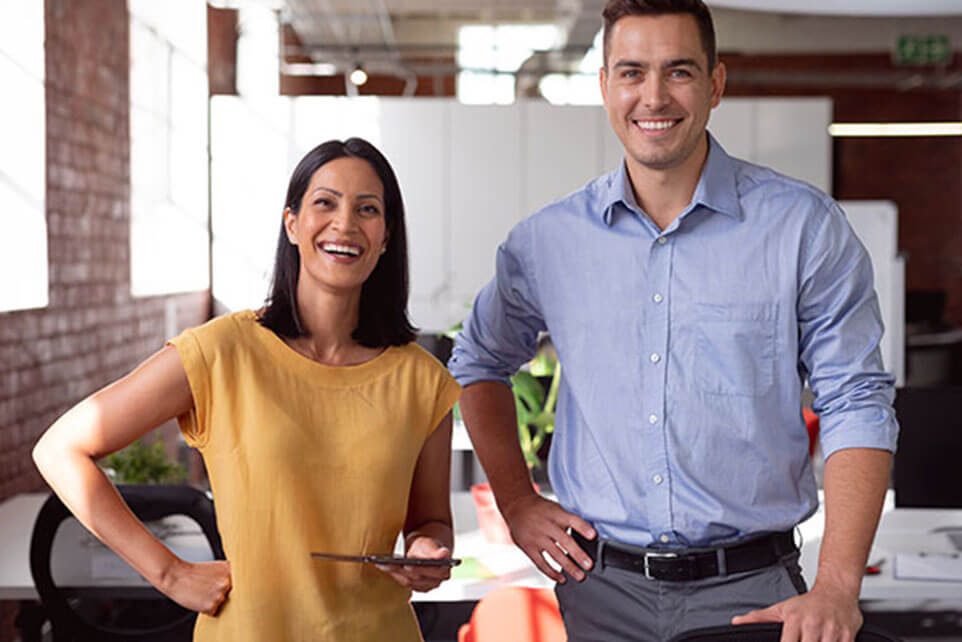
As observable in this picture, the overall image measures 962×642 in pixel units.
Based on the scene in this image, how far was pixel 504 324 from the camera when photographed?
6.62 ft

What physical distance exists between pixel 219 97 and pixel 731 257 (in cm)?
659

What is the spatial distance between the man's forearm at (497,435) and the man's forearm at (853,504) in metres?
0.57

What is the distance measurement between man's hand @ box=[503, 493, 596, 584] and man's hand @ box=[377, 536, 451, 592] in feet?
0.87

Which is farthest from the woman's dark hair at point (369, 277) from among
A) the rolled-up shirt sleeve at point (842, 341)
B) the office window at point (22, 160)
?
the office window at point (22, 160)

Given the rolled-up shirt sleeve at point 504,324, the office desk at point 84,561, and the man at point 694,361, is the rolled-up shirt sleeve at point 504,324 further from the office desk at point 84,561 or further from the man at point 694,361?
the office desk at point 84,561

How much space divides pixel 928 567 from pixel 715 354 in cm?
133

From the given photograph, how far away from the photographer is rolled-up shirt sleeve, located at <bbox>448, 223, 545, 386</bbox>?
1959mm

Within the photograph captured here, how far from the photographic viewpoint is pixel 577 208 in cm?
189

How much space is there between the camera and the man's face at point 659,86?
1690mm

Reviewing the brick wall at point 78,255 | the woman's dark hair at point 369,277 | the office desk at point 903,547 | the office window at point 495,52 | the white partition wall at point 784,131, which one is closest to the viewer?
the woman's dark hair at point 369,277

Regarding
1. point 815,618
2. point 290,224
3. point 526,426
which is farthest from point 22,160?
point 815,618

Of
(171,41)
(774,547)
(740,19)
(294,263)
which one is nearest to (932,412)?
(774,547)

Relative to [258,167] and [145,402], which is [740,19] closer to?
[258,167]

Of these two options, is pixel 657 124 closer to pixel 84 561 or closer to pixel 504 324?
pixel 504 324
